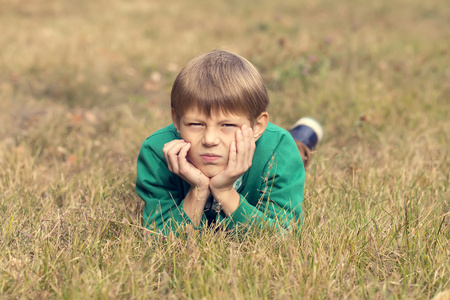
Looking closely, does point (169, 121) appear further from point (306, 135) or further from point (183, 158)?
point (183, 158)

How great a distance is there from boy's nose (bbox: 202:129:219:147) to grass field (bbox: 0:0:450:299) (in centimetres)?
41

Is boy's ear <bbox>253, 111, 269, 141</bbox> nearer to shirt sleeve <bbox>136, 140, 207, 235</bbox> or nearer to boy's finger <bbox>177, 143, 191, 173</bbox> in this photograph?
boy's finger <bbox>177, 143, 191, 173</bbox>

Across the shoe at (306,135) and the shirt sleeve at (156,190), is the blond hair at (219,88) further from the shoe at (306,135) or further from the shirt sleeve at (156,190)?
the shoe at (306,135)

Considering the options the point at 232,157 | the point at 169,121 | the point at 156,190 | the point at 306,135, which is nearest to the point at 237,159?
the point at 232,157

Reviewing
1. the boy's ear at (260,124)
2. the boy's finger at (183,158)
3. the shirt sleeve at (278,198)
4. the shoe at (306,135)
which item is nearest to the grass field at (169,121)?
the shirt sleeve at (278,198)

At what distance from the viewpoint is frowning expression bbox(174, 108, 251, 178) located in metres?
2.12

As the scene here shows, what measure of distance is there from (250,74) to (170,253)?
2.90ft

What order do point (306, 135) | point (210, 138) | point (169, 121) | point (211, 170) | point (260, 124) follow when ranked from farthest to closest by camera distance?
point (169, 121) → point (306, 135) → point (260, 124) → point (211, 170) → point (210, 138)

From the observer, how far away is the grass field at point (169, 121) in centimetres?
187

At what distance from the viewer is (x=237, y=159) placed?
6.93ft

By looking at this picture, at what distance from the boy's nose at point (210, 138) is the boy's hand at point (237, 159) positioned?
76 mm

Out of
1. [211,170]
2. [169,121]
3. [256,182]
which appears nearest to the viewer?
[211,170]

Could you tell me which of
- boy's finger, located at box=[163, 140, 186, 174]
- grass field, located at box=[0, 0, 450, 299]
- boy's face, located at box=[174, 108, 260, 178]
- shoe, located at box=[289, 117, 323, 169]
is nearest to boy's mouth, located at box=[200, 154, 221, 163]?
boy's face, located at box=[174, 108, 260, 178]

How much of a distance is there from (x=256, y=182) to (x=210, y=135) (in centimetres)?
46
